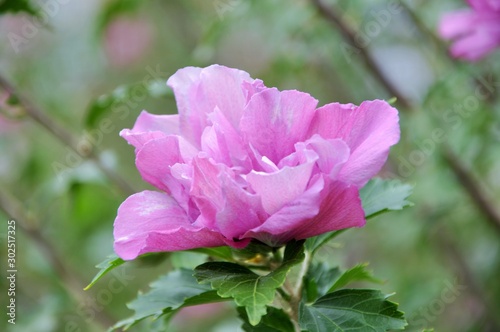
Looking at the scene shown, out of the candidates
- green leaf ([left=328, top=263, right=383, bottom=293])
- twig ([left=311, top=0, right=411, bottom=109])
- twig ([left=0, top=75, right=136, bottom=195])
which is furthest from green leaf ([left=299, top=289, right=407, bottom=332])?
twig ([left=311, top=0, right=411, bottom=109])

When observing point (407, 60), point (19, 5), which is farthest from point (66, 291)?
point (407, 60)

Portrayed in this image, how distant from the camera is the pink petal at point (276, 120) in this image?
1.85 ft

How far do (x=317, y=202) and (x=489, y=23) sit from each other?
733 mm

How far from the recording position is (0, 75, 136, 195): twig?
112cm

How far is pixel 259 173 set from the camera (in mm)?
528

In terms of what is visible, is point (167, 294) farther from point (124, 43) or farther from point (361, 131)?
point (124, 43)

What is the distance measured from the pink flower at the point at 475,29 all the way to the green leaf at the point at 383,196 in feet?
1.80

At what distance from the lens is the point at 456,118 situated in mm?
1399

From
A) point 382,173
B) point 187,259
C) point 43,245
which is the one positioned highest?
point 187,259

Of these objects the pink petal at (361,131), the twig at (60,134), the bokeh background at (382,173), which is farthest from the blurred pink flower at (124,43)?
the pink petal at (361,131)

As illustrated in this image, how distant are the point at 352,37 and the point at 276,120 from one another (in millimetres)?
859

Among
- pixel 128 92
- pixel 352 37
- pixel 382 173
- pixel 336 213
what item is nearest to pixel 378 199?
pixel 336 213

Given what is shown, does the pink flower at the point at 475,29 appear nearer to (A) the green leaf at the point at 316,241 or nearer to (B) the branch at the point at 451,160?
(B) the branch at the point at 451,160

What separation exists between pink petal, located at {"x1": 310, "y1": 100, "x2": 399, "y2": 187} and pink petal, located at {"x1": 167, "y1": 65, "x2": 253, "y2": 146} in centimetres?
8
